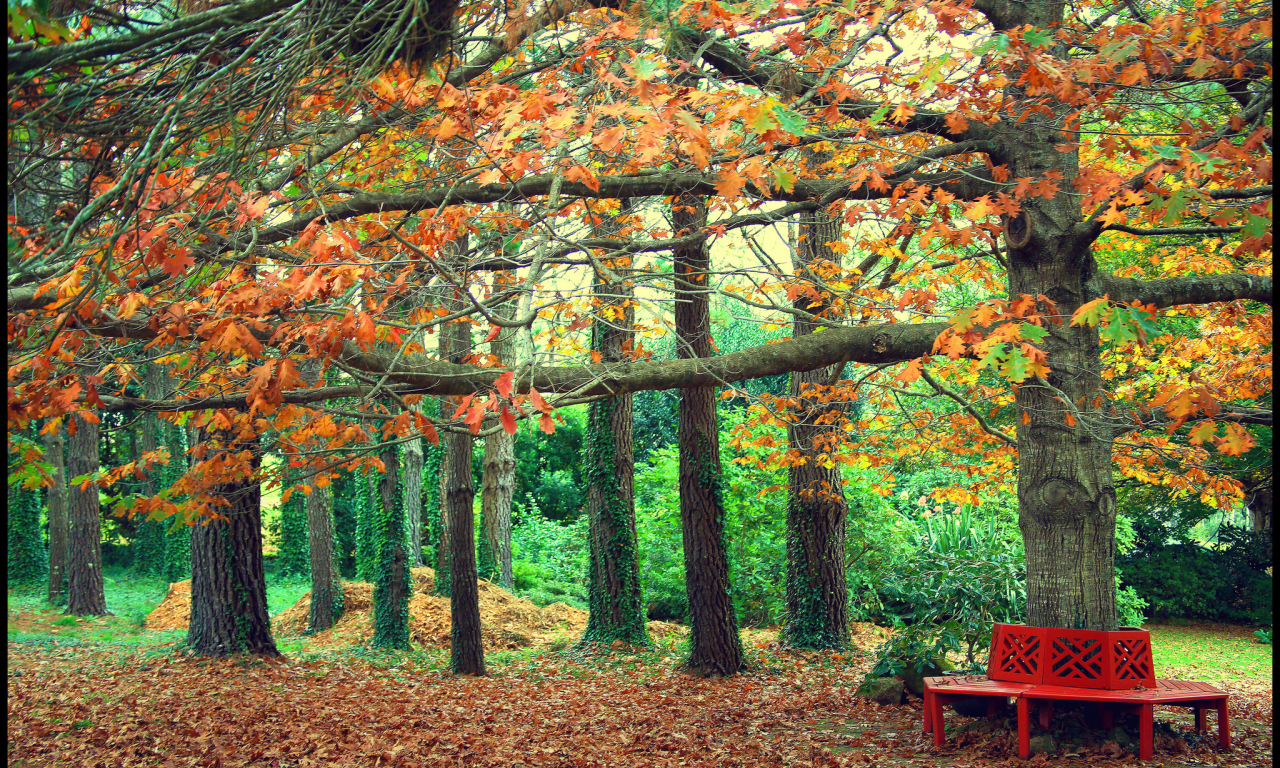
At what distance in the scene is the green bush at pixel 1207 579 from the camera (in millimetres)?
15797

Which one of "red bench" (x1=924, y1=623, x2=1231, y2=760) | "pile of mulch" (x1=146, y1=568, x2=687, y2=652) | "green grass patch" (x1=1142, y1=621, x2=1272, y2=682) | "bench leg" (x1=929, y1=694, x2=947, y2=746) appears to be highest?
"red bench" (x1=924, y1=623, x2=1231, y2=760)

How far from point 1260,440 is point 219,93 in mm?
16797

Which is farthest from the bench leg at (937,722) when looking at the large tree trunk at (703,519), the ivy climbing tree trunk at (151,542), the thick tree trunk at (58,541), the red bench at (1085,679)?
the ivy climbing tree trunk at (151,542)

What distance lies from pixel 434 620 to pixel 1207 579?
1495 centimetres

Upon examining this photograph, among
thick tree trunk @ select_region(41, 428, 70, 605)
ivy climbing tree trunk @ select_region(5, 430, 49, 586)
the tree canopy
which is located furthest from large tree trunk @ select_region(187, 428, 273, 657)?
ivy climbing tree trunk @ select_region(5, 430, 49, 586)

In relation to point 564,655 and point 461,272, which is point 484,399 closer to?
point 461,272

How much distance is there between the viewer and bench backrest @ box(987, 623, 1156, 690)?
17.7 ft

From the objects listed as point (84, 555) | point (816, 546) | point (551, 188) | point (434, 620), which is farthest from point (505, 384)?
point (84, 555)

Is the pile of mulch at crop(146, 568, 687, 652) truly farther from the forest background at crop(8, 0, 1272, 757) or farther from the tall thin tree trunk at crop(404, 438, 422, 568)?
the forest background at crop(8, 0, 1272, 757)

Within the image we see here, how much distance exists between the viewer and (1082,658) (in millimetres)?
5492

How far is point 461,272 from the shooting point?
572 cm

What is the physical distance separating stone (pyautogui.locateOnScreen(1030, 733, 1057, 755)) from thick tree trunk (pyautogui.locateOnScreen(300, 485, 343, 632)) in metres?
11.9

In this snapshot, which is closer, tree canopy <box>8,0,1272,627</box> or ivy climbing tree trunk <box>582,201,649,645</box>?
tree canopy <box>8,0,1272,627</box>

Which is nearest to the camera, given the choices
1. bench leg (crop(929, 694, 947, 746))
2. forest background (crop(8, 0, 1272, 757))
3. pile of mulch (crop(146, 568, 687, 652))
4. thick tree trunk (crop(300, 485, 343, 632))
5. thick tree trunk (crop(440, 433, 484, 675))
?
forest background (crop(8, 0, 1272, 757))
